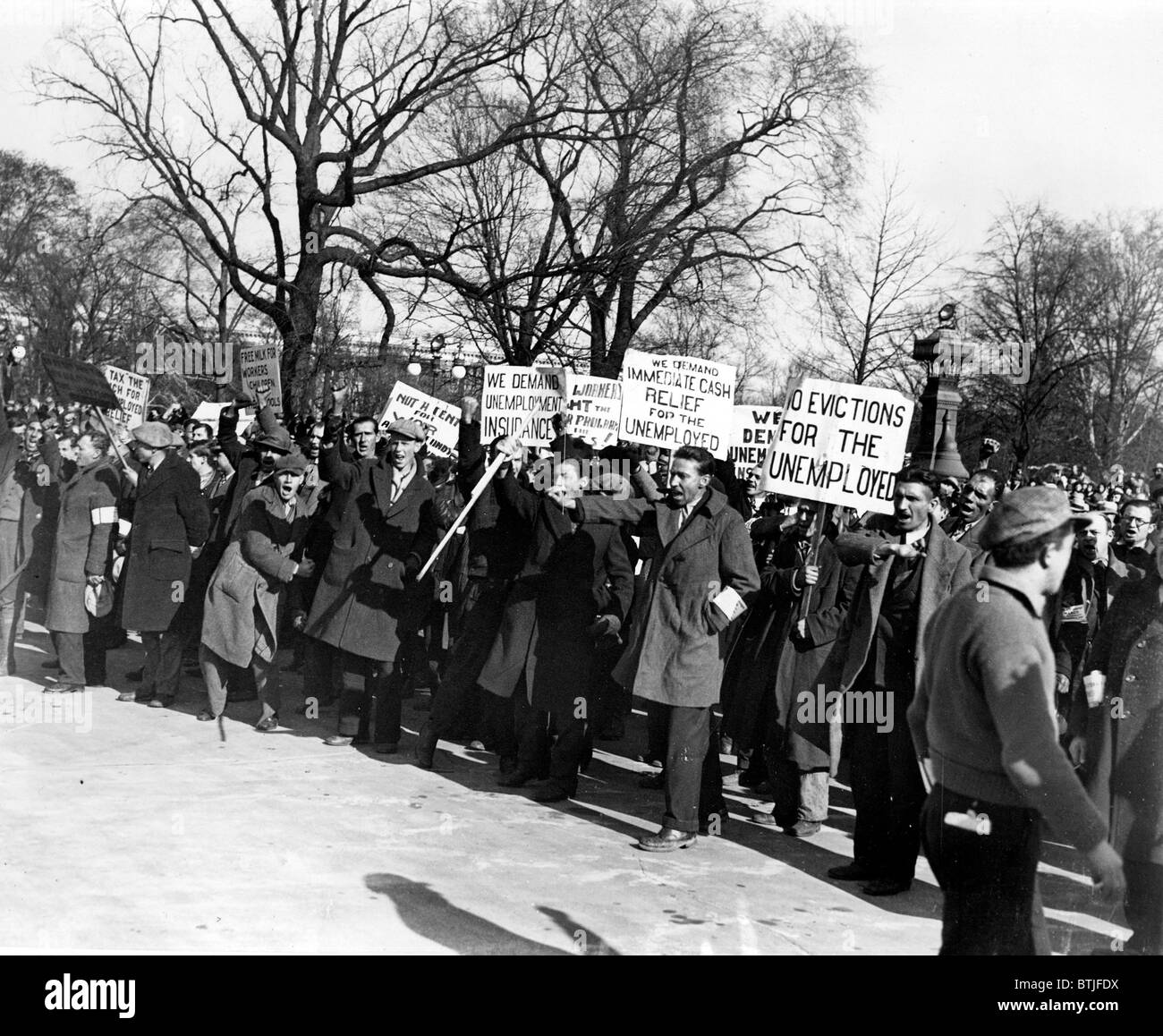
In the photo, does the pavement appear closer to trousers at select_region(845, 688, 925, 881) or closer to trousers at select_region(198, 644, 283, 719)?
trousers at select_region(845, 688, 925, 881)

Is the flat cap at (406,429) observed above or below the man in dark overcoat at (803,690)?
above

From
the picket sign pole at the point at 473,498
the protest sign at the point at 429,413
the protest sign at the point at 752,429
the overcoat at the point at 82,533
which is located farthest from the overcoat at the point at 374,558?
the protest sign at the point at 752,429

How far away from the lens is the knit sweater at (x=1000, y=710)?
331cm

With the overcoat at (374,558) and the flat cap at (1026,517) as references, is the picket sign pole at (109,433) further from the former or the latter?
the flat cap at (1026,517)

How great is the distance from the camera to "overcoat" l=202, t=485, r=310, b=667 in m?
8.92

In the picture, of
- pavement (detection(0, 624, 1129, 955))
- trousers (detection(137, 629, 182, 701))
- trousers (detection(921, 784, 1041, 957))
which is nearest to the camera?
trousers (detection(921, 784, 1041, 957))

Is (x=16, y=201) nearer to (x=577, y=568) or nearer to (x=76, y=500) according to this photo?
(x=76, y=500)

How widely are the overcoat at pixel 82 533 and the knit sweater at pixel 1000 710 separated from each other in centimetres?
751

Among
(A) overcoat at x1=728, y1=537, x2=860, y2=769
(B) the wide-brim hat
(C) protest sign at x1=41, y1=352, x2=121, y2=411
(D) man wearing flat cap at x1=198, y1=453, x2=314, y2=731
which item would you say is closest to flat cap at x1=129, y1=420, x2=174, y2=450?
(B) the wide-brim hat

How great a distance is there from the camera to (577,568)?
7723mm

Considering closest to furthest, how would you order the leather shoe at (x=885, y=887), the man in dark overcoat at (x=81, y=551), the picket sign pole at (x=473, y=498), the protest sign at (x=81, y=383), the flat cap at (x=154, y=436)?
the leather shoe at (x=885, y=887) → the picket sign pole at (x=473, y=498) → the man in dark overcoat at (x=81, y=551) → the flat cap at (x=154, y=436) → the protest sign at (x=81, y=383)

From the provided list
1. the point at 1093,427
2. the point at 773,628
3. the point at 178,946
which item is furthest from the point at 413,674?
the point at 1093,427

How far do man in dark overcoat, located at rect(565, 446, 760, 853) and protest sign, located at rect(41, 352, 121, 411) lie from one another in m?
5.16
